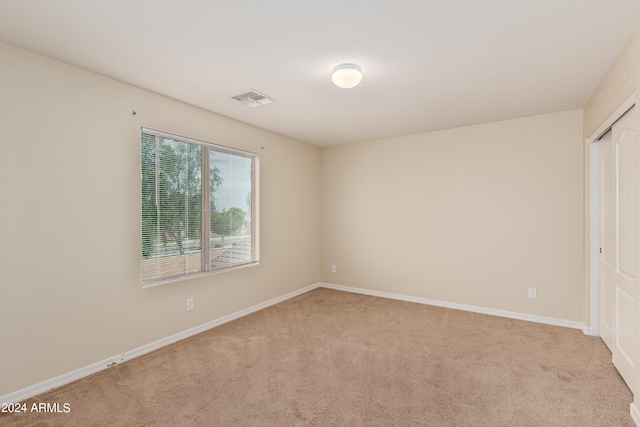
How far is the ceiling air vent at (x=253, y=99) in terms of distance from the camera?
10.1ft

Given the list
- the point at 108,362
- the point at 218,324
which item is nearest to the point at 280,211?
the point at 218,324

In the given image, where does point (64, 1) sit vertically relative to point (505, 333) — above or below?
above

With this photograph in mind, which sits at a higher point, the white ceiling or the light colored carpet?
the white ceiling

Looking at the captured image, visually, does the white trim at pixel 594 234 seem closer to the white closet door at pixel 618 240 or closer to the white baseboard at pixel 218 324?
the white closet door at pixel 618 240

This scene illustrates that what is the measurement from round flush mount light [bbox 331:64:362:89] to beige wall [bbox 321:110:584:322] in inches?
93.4

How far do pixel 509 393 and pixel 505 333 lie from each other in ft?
4.27

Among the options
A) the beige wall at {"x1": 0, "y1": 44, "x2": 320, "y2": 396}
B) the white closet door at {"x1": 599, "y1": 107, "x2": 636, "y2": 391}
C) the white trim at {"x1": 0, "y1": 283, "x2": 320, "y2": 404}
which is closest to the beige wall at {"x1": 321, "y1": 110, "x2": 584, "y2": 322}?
the white closet door at {"x1": 599, "y1": 107, "x2": 636, "y2": 391}

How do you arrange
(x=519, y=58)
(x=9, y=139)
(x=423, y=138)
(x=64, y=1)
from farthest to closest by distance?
(x=423, y=138)
(x=519, y=58)
(x=9, y=139)
(x=64, y=1)

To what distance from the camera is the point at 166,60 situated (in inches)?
94.7

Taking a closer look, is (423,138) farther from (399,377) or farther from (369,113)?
(399,377)

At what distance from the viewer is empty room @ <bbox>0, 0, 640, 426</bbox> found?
2008 mm

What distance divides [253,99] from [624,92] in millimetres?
3084

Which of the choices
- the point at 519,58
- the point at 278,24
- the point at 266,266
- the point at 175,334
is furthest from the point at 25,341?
the point at 519,58

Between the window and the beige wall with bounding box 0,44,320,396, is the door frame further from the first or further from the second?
the beige wall with bounding box 0,44,320,396
